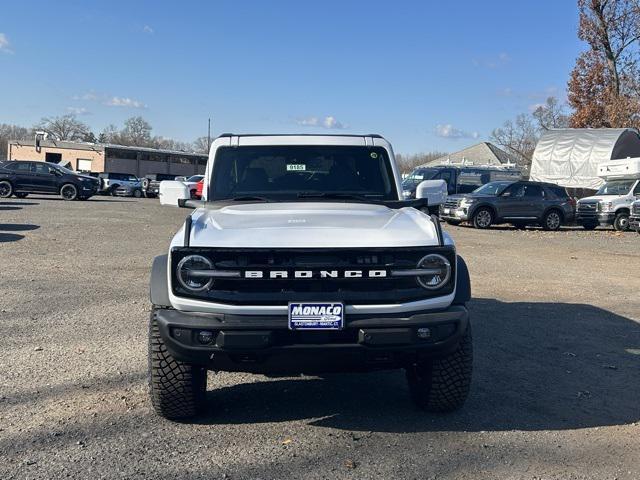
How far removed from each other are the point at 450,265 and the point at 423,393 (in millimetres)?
1005

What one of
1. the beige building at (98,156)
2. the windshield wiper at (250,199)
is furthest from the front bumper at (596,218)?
the beige building at (98,156)

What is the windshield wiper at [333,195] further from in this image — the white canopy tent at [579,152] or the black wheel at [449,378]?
the white canopy tent at [579,152]

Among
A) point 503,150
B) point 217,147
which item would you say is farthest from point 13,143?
point 217,147

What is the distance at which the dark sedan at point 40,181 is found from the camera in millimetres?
30938

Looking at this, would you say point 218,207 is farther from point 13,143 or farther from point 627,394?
point 13,143

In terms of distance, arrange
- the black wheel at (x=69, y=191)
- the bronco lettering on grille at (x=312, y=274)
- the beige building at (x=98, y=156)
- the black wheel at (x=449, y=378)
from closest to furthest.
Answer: the bronco lettering on grille at (x=312, y=274)
the black wheel at (x=449, y=378)
the black wheel at (x=69, y=191)
the beige building at (x=98, y=156)

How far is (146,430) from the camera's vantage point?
4223 millimetres

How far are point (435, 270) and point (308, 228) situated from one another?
82cm

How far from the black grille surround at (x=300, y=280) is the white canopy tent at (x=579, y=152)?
84.6 feet

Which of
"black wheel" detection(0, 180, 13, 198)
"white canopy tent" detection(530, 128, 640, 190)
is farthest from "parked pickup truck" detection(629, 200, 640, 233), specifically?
"black wheel" detection(0, 180, 13, 198)

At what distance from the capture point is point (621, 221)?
74.0 feet

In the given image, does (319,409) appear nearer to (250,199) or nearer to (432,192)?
(250,199)

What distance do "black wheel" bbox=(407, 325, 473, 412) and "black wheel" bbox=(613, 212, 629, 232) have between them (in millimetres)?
20282

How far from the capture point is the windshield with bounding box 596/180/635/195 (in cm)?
2316
